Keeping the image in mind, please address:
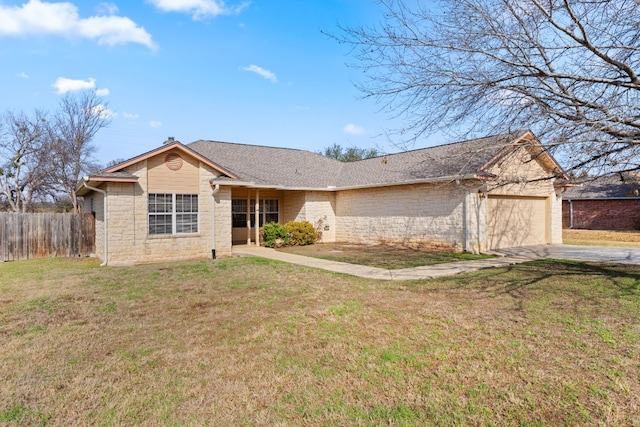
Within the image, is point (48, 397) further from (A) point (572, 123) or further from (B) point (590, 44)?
(B) point (590, 44)

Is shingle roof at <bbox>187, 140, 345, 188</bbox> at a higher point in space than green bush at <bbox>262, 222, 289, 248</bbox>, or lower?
higher

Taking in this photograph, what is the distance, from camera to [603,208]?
25.0m

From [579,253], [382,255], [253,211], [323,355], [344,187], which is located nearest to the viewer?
[323,355]

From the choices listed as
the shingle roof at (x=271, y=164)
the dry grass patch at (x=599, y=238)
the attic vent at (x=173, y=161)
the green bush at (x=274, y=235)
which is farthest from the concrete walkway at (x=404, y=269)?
the dry grass patch at (x=599, y=238)

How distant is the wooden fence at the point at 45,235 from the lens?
504 inches

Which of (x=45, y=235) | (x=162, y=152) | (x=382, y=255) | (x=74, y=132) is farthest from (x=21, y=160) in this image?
(x=382, y=255)

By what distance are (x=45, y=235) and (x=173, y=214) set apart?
5271mm

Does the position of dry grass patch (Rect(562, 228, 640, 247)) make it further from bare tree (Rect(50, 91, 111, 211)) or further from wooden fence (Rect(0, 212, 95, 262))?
bare tree (Rect(50, 91, 111, 211))

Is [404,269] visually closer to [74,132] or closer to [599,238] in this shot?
[599,238]

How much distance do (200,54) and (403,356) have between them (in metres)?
15.2

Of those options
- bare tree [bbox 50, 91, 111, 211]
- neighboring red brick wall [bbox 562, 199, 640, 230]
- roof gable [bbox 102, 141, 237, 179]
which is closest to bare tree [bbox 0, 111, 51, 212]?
bare tree [bbox 50, 91, 111, 211]

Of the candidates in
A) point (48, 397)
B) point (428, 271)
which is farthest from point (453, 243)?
point (48, 397)

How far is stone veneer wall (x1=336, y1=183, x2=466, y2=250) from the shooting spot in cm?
1386

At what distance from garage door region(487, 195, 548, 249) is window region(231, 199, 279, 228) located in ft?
33.4
